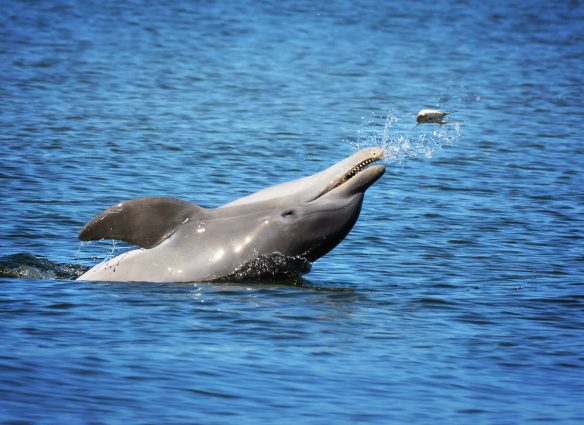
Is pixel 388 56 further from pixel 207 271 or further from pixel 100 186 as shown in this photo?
pixel 207 271

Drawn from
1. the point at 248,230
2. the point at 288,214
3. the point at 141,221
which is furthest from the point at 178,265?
the point at 288,214

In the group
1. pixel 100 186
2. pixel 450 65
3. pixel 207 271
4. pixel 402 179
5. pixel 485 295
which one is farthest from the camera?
pixel 450 65

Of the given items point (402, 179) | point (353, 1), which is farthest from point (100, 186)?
point (353, 1)

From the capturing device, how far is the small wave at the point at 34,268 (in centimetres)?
1645

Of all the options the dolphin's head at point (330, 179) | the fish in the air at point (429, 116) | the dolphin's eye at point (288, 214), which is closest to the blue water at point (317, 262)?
the fish in the air at point (429, 116)

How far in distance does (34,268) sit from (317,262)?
387 cm

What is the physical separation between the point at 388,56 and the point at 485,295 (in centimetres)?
3162

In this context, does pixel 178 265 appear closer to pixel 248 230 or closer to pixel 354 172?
pixel 248 230

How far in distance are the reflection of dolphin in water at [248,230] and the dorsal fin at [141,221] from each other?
1 centimetres

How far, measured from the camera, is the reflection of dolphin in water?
15.4 meters

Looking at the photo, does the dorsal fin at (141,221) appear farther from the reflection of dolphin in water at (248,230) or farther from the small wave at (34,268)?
the small wave at (34,268)

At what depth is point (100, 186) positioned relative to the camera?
23109 mm

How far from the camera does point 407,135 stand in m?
28.8

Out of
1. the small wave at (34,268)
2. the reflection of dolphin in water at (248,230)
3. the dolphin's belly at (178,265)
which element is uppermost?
the reflection of dolphin in water at (248,230)
